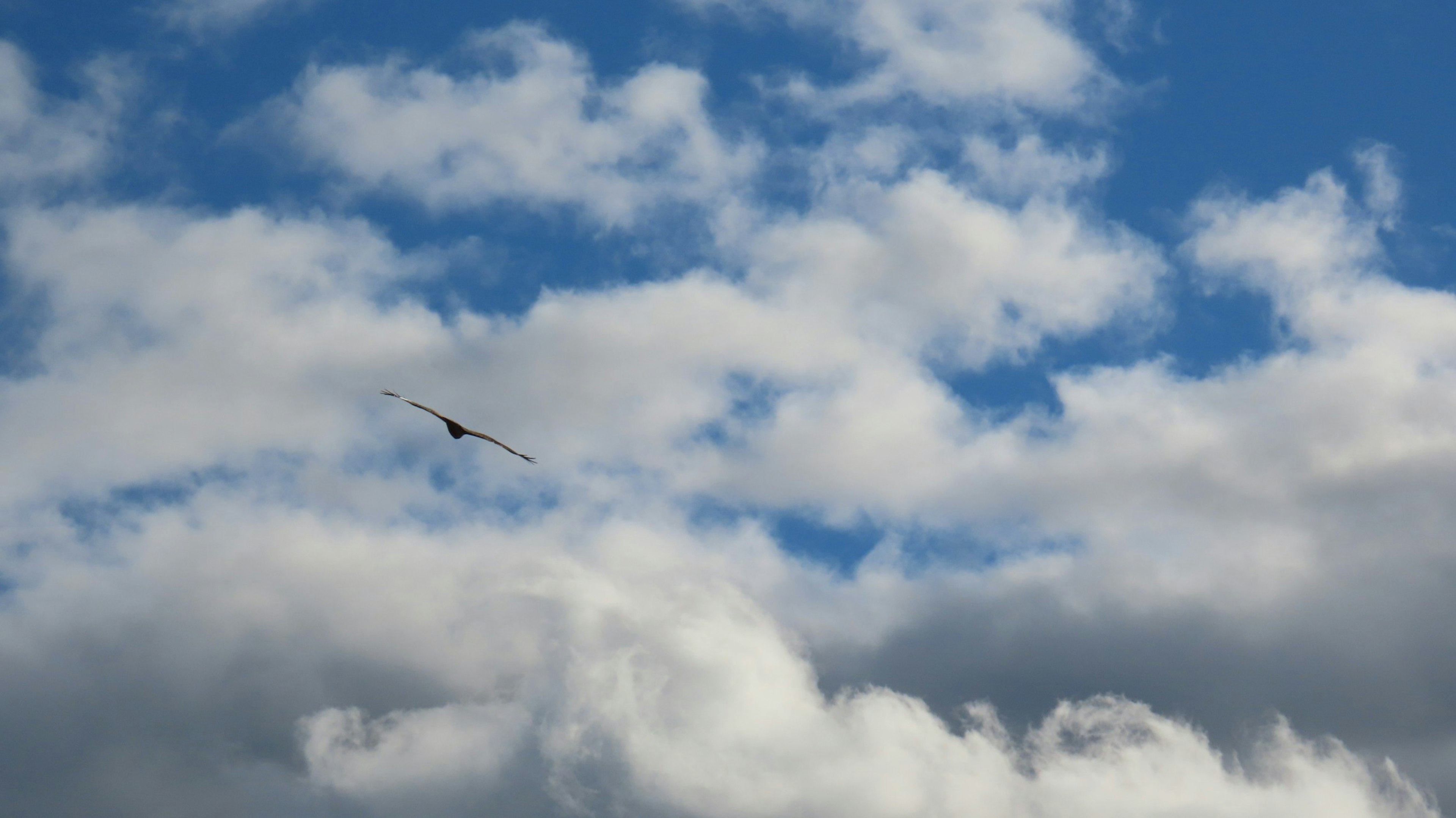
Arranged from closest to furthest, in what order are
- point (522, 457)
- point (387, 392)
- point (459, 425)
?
point (387, 392), point (522, 457), point (459, 425)

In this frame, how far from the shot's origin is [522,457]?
73.8m

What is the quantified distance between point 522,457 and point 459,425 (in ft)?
31.2

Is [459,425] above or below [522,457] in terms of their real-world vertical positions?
above

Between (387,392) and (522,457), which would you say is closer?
(387,392)

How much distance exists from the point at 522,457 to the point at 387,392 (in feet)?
28.7

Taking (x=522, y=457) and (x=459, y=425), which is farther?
(x=459, y=425)

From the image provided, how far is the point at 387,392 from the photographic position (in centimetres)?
6888

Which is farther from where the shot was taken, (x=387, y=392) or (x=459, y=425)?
(x=459, y=425)

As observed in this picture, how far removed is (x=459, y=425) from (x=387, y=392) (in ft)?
42.3

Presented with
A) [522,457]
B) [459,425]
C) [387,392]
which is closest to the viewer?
[387,392]

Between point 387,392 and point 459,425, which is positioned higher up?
point 459,425
